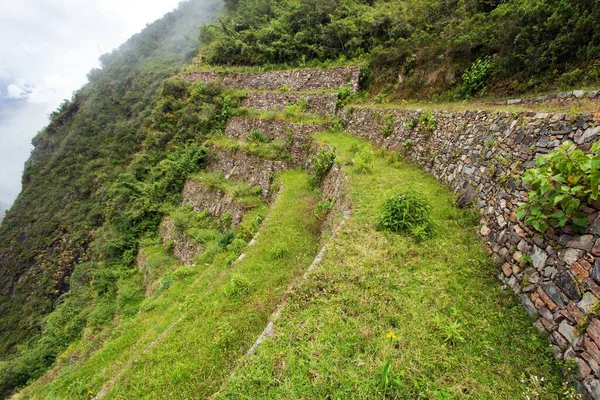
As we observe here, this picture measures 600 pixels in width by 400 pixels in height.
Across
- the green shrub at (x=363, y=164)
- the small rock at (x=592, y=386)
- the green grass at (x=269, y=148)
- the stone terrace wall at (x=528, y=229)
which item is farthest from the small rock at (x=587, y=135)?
the green grass at (x=269, y=148)

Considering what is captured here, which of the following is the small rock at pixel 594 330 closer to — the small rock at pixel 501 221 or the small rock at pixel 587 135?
the small rock at pixel 501 221

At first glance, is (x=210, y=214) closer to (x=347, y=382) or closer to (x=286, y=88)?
(x=286, y=88)

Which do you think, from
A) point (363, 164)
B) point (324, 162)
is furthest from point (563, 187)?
point (324, 162)

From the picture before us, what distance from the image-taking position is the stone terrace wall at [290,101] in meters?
16.8

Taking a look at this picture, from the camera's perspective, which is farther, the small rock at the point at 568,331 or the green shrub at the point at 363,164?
the green shrub at the point at 363,164

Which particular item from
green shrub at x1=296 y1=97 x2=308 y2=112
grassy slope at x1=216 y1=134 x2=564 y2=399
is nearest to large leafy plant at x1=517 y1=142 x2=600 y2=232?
grassy slope at x1=216 y1=134 x2=564 y2=399

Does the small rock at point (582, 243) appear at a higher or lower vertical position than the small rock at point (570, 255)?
higher

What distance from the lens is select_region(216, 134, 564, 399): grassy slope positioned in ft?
11.0

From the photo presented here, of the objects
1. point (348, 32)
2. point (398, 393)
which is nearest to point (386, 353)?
point (398, 393)

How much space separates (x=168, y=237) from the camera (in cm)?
1529

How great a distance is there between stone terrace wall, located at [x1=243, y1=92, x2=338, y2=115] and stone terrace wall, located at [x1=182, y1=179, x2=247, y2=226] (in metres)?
6.91

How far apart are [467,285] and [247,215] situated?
9.47 meters

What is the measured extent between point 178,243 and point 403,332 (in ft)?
42.0

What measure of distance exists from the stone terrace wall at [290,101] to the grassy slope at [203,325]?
8.15 meters
